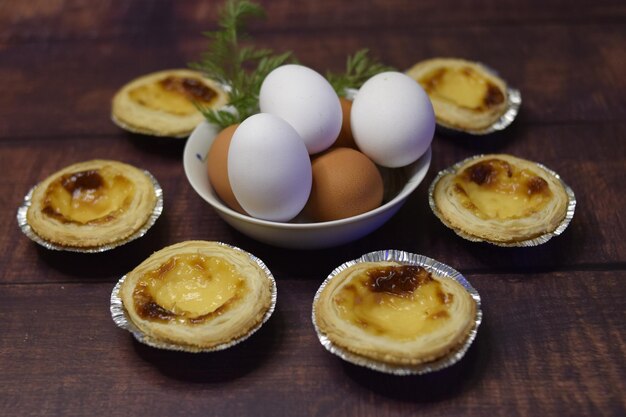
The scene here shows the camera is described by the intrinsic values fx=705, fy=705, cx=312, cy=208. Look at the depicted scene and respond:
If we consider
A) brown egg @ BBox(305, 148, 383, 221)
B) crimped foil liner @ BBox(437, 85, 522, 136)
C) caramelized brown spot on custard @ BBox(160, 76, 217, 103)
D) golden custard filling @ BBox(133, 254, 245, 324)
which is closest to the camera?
golden custard filling @ BBox(133, 254, 245, 324)

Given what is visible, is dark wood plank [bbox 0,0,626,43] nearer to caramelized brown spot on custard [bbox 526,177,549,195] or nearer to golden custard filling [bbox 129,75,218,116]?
golden custard filling [bbox 129,75,218,116]

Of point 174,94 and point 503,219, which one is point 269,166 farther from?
point 174,94

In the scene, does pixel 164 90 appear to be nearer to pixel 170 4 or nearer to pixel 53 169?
pixel 53 169

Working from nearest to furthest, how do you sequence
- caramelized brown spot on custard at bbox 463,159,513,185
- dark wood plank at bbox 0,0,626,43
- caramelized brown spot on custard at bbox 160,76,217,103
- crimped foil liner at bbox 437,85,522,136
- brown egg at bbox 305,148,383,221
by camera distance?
brown egg at bbox 305,148,383,221 → caramelized brown spot on custard at bbox 463,159,513,185 → crimped foil liner at bbox 437,85,522,136 → caramelized brown spot on custard at bbox 160,76,217,103 → dark wood plank at bbox 0,0,626,43

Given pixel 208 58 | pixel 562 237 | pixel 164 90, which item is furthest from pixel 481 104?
pixel 164 90

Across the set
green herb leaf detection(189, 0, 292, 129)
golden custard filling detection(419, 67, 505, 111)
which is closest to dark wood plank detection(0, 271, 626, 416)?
green herb leaf detection(189, 0, 292, 129)

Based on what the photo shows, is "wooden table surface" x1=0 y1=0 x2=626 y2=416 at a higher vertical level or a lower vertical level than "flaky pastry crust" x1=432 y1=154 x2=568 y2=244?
lower

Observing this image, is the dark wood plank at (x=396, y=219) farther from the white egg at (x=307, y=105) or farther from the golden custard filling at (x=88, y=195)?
the white egg at (x=307, y=105)
